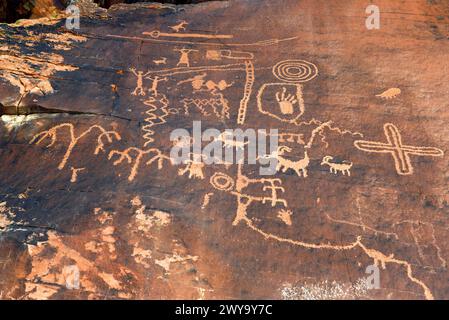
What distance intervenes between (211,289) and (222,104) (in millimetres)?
1883

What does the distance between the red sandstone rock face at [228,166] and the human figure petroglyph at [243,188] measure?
0.04ft

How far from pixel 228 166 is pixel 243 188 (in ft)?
0.84

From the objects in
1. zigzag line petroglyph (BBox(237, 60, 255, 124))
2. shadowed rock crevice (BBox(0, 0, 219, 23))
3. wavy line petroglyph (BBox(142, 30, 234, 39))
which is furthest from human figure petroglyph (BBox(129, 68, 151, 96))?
shadowed rock crevice (BBox(0, 0, 219, 23))

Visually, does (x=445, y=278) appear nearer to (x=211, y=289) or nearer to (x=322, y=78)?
(x=211, y=289)

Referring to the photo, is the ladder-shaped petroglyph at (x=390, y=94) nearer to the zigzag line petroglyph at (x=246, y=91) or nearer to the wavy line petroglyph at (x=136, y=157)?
the zigzag line petroglyph at (x=246, y=91)

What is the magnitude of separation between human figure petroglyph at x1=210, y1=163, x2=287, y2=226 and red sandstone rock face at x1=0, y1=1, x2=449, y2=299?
0.01 metres

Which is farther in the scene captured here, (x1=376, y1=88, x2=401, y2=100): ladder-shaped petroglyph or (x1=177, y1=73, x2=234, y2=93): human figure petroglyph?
(x1=177, y1=73, x2=234, y2=93): human figure petroglyph

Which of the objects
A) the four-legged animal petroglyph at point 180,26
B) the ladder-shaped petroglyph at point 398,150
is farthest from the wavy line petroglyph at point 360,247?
the four-legged animal petroglyph at point 180,26

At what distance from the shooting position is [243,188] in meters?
3.62

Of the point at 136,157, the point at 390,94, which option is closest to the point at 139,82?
the point at 136,157

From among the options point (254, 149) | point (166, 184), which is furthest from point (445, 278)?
point (166, 184)

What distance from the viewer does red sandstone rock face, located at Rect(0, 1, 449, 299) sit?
312cm

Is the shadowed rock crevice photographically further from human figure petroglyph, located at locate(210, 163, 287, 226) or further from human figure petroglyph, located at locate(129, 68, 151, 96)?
human figure petroglyph, located at locate(210, 163, 287, 226)

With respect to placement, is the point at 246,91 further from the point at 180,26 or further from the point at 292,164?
the point at 180,26
